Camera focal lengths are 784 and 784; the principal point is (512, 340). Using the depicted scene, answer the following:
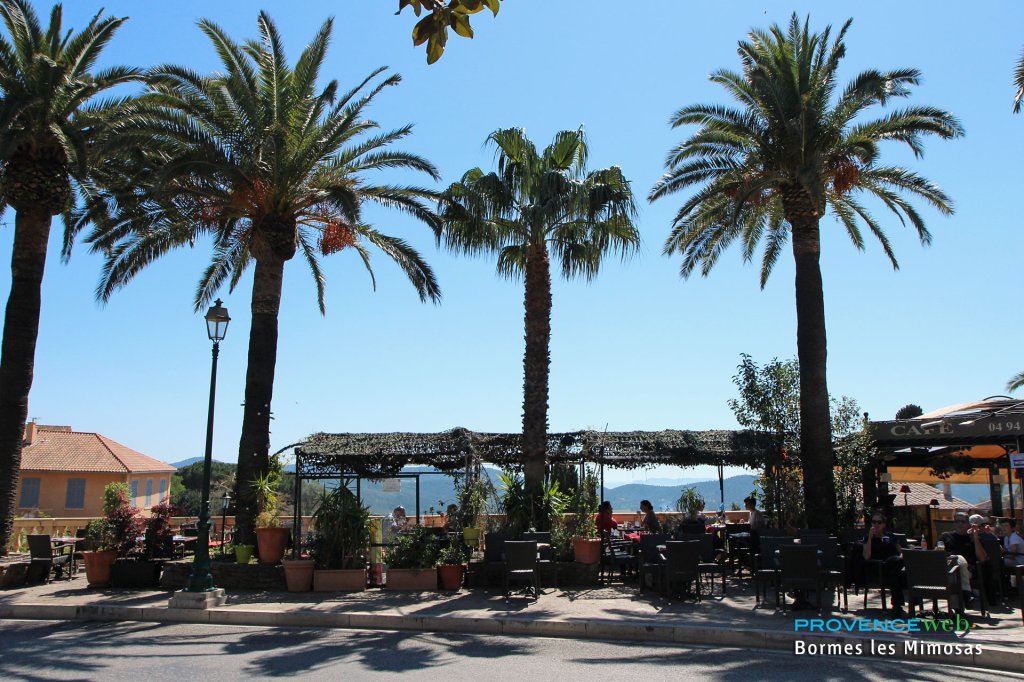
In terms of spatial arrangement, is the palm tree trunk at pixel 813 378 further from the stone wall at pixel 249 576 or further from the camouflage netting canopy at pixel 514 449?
the stone wall at pixel 249 576

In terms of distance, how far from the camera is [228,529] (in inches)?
890

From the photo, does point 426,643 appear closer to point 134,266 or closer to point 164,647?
point 164,647

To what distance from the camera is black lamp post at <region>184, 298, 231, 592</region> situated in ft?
42.9

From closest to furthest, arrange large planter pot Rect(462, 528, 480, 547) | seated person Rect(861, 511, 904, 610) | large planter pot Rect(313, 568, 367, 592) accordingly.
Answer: seated person Rect(861, 511, 904, 610) → large planter pot Rect(313, 568, 367, 592) → large planter pot Rect(462, 528, 480, 547)

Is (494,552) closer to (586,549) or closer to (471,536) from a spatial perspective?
(586,549)

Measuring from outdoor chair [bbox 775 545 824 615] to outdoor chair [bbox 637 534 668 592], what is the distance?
248cm

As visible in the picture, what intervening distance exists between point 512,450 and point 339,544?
216 inches

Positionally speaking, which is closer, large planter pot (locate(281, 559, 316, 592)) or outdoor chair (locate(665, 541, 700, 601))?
outdoor chair (locate(665, 541, 700, 601))

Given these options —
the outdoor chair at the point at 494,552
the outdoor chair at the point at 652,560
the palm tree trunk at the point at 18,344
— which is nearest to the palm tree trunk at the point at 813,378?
the outdoor chair at the point at 652,560

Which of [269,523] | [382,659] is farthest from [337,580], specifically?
[382,659]

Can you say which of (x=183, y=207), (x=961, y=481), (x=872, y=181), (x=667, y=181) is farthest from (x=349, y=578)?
(x=961, y=481)

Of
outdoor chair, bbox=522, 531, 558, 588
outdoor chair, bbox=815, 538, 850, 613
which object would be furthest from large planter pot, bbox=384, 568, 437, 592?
outdoor chair, bbox=815, 538, 850, 613

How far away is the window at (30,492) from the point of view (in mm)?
42000

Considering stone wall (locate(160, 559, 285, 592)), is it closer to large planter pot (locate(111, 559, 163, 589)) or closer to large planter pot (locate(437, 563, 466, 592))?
large planter pot (locate(111, 559, 163, 589))
